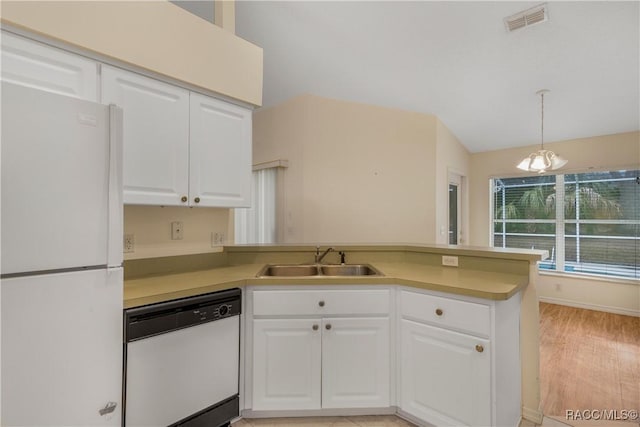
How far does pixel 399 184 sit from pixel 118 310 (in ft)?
10.8

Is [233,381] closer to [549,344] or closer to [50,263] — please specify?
[50,263]

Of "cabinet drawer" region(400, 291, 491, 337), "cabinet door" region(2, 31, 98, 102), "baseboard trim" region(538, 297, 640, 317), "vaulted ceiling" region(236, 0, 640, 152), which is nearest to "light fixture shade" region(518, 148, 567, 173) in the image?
"vaulted ceiling" region(236, 0, 640, 152)

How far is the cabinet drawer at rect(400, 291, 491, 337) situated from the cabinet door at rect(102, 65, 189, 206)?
1493 mm

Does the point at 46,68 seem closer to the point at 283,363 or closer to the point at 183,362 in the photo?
the point at 183,362

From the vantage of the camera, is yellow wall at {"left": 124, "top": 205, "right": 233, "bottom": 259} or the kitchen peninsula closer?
the kitchen peninsula

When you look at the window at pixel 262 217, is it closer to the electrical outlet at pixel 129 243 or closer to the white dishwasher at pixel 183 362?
the electrical outlet at pixel 129 243

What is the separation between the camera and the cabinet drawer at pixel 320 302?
186 centimetres

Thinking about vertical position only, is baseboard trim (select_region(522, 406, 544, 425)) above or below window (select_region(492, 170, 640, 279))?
below

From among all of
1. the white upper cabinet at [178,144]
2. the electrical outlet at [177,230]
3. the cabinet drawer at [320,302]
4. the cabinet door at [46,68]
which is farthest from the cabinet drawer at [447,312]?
the cabinet door at [46,68]

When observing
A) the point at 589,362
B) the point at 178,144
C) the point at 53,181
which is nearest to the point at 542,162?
the point at 589,362

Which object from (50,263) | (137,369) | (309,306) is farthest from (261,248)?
(50,263)

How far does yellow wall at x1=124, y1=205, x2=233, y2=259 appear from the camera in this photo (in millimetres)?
1999

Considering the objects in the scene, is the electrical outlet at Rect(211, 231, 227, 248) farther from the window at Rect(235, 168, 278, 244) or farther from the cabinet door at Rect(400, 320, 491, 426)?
the window at Rect(235, 168, 278, 244)

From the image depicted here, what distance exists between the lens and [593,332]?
3445 mm
